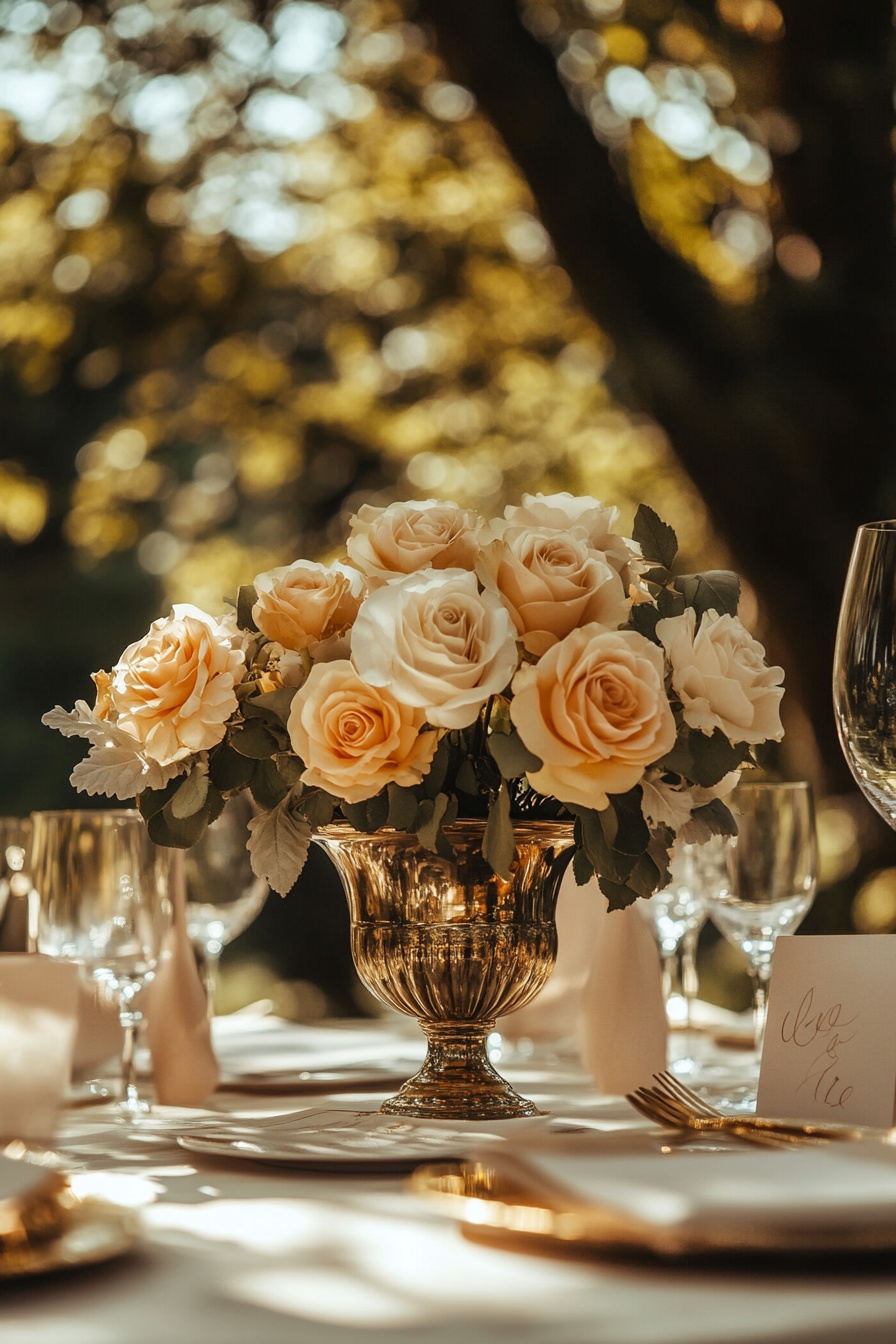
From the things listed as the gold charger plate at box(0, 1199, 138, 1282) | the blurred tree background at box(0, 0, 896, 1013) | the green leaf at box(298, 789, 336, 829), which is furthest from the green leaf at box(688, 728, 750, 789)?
the blurred tree background at box(0, 0, 896, 1013)

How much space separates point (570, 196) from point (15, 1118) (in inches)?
108

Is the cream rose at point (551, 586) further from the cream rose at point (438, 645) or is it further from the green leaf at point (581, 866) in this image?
the green leaf at point (581, 866)

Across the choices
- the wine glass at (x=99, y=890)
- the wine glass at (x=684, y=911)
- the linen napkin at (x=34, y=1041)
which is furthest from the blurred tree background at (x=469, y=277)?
the linen napkin at (x=34, y=1041)

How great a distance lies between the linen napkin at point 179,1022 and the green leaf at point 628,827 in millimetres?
396

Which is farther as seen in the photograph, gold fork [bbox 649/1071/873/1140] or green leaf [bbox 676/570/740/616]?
green leaf [bbox 676/570/740/616]

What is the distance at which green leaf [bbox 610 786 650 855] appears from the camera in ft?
3.15

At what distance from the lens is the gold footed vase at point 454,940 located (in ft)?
3.37

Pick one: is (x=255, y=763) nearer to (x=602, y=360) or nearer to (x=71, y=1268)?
(x=71, y=1268)

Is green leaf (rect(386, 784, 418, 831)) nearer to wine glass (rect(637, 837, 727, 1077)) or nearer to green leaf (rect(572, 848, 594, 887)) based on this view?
green leaf (rect(572, 848, 594, 887))

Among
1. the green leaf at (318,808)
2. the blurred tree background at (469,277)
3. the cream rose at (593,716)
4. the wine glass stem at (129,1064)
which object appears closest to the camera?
the cream rose at (593,716)

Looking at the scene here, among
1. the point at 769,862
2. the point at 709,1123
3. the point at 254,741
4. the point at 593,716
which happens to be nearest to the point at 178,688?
the point at 254,741

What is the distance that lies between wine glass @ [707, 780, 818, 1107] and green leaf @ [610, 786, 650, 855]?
0.37m

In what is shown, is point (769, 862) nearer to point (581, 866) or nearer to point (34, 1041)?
point (581, 866)

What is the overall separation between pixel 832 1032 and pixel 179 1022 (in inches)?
20.3
